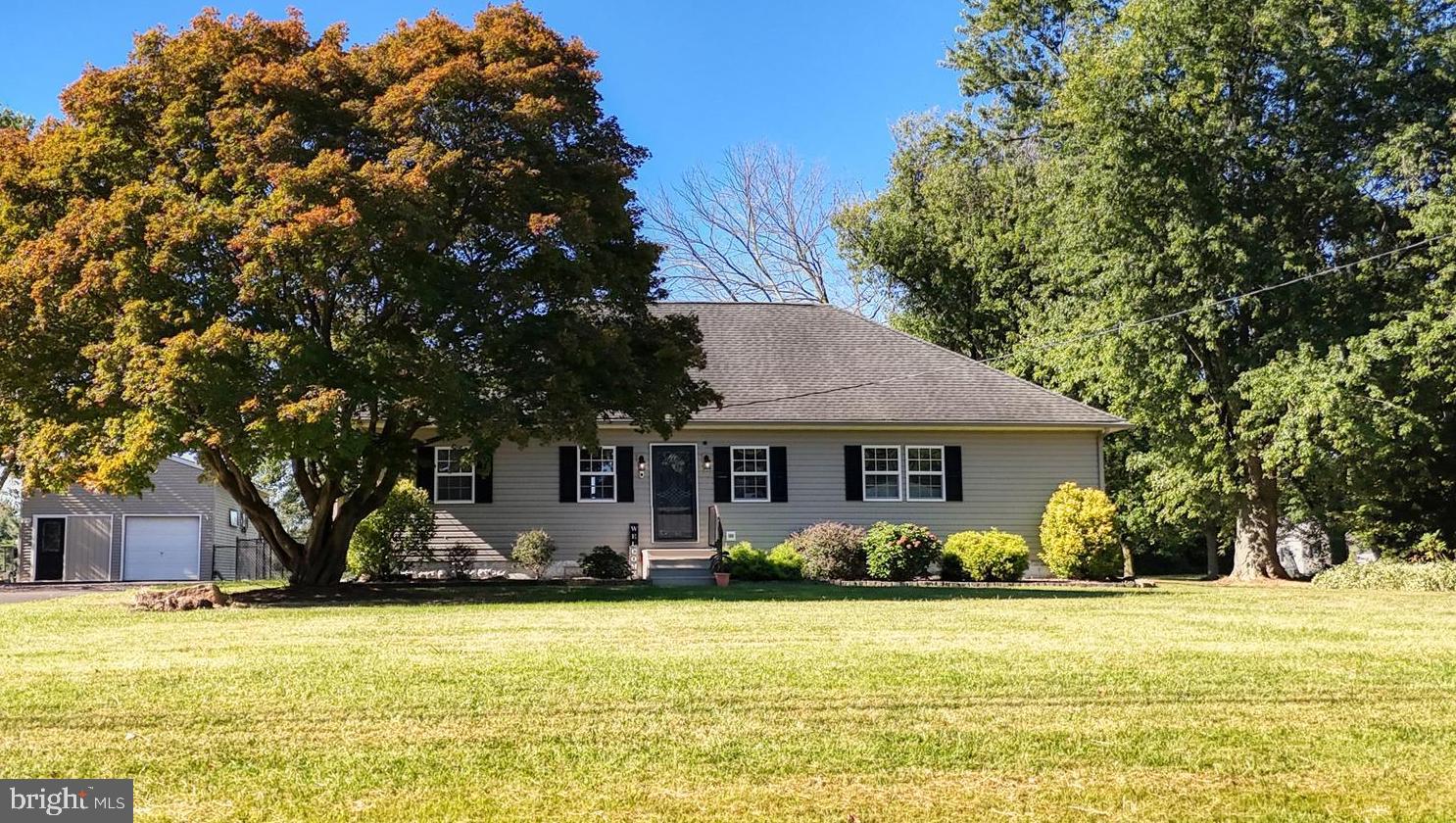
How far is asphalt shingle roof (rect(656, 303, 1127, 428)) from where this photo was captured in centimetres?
2031

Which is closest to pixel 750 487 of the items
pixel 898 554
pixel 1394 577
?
pixel 898 554

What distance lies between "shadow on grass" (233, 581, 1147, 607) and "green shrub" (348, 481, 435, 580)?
1491 mm

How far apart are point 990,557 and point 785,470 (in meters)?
4.09

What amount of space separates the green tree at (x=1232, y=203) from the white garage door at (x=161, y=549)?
814 inches

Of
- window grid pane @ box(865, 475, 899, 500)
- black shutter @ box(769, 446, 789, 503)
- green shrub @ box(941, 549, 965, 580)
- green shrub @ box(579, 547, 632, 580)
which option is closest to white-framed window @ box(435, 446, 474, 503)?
green shrub @ box(579, 547, 632, 580)

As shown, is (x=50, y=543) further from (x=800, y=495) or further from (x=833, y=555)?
(x=833, y=555)

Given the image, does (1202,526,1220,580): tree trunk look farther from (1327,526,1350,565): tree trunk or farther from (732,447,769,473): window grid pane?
(732,447,769,473): window grid pane

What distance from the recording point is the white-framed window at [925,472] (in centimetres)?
2062

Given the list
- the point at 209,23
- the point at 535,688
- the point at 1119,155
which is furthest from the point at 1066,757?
the point at 1119,155

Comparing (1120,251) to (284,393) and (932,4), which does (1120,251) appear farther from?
(284,393)

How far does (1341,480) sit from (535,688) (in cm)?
1825

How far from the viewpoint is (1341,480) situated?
19969 mm

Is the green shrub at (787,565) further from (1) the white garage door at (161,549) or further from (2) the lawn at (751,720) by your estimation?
(1) the white garage door at (161,549)

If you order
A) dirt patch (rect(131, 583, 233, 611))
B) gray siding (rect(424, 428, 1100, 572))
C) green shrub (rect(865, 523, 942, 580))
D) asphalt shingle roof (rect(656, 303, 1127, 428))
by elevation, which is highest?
asphalt shingle roof (rect(656, 303, 1127, 428))
